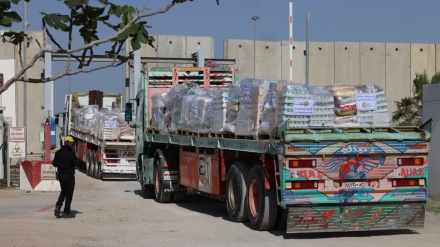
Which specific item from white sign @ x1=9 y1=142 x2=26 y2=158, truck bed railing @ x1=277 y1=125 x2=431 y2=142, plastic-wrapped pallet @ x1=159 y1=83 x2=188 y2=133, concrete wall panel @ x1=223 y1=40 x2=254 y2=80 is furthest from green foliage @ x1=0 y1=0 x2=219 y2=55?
concrete wall panel @ x1=223 y1=40 x2=254 y2=80

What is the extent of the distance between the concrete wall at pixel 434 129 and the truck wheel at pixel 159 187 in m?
6.43

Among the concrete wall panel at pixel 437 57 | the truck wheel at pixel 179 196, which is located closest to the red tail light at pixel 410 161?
the truck wheel at pixel 179 196

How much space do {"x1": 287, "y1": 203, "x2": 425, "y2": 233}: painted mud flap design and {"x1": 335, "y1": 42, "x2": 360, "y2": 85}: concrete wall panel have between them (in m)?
39.2

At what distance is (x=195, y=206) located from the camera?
66.4ft

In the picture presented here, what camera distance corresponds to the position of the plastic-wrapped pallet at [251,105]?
14273mm

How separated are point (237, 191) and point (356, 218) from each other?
2914 millimetres

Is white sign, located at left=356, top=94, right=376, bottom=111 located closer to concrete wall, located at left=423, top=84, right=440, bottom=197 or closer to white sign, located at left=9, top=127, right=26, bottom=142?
concrete wall, located at left=423, top=84, right=440, bottom=197

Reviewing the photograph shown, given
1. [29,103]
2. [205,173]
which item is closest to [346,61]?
[29,103]

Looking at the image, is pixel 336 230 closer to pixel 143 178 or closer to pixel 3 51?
pixel 143 178

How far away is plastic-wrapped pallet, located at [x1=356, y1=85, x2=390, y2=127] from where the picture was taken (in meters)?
14.0

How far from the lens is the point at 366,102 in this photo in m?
14.0

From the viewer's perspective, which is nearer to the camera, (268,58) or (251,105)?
(251,105)

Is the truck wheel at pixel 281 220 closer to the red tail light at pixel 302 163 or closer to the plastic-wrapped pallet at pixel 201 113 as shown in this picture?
the red tail light at pixel 302 163

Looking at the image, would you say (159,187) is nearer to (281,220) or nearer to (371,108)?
(281,220)
